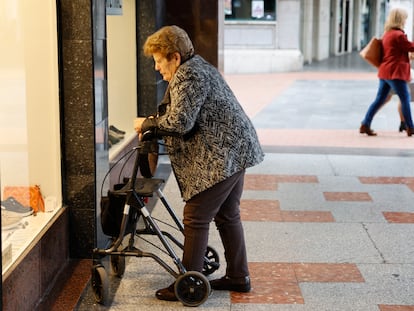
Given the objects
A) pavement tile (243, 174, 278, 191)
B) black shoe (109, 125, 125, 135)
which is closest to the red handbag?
pavement tile (243, 174, 278, 191)

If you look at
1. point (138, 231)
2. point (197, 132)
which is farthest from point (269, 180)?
point (197, 132)

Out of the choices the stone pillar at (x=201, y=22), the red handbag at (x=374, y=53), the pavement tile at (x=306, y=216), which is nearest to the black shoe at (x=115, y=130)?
the pavement tile at (x=306, y=216)

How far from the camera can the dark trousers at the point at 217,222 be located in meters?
4.91

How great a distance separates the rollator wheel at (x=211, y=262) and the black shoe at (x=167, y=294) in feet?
1.34

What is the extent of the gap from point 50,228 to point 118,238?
0.48 meters

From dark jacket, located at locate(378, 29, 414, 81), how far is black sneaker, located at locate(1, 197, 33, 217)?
666cm

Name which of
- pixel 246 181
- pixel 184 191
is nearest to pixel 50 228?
pixel 184 191

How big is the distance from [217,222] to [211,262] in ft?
1.40

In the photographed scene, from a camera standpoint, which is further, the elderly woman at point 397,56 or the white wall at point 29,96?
the elderly woman at point 397,56

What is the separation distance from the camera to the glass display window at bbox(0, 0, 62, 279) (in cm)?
471

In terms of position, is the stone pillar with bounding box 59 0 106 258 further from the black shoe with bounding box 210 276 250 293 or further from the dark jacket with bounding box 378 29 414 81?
the dark jacket with bounding box 378 29 414 81

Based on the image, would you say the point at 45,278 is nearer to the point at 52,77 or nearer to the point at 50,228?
the point at 50,228

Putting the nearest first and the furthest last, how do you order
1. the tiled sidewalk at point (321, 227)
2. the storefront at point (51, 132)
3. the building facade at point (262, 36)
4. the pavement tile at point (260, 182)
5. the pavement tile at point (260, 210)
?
the storefront at point (51, 132), the tiled sidewalk at point (321, 227), the pavement tile at point (260, 210), the pavement tile at point (260, 182), the building facade at point (262, 36)

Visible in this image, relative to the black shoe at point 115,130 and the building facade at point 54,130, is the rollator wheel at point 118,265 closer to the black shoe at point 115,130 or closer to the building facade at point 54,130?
the building facade at point 54,130
